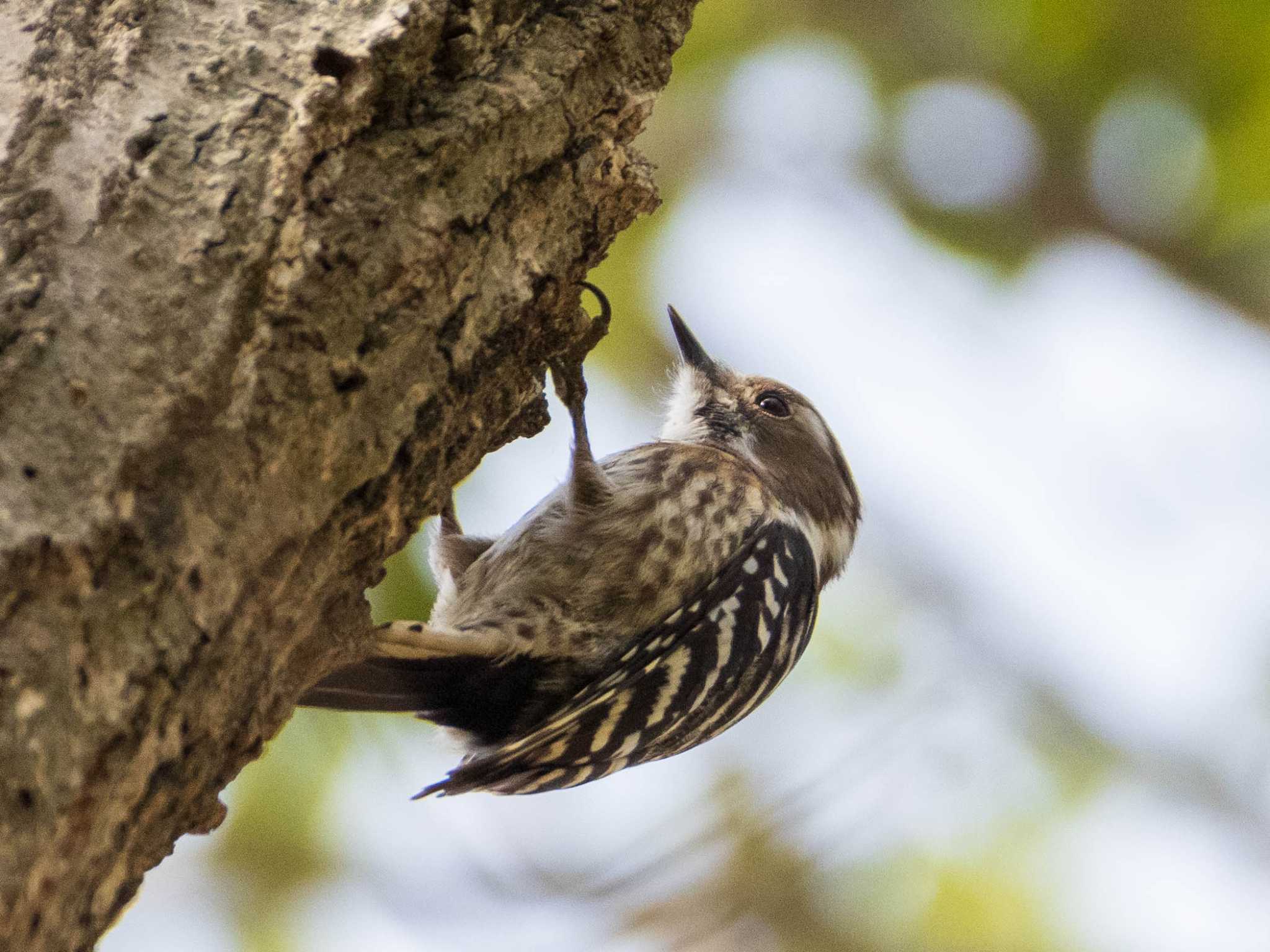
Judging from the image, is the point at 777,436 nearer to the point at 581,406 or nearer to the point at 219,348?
the point at 581,406

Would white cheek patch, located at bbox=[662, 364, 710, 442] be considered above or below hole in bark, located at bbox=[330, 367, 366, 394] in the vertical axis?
below

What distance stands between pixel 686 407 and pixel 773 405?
0.30 metres

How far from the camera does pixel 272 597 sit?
1495 mm

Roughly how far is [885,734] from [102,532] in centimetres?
324

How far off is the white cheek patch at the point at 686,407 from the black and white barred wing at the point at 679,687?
Answer: 0.81 m

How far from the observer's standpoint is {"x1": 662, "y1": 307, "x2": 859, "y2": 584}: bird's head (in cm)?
385

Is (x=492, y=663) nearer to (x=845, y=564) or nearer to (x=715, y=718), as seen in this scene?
(x=715, y=718)

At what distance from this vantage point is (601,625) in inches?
116

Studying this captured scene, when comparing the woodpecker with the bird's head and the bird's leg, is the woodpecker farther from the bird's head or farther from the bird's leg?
the bird's head

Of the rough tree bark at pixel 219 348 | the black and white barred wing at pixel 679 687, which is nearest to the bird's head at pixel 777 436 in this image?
the black and white barred wing at pixel 679 687

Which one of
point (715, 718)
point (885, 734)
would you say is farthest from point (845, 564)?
point (715, 718)

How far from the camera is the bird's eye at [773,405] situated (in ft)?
13.1

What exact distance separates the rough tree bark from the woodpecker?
75 centimetres

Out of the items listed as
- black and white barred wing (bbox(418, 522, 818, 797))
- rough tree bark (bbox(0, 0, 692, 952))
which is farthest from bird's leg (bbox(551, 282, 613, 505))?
rough tree bark (bbox(0, 0, 692, 952))
